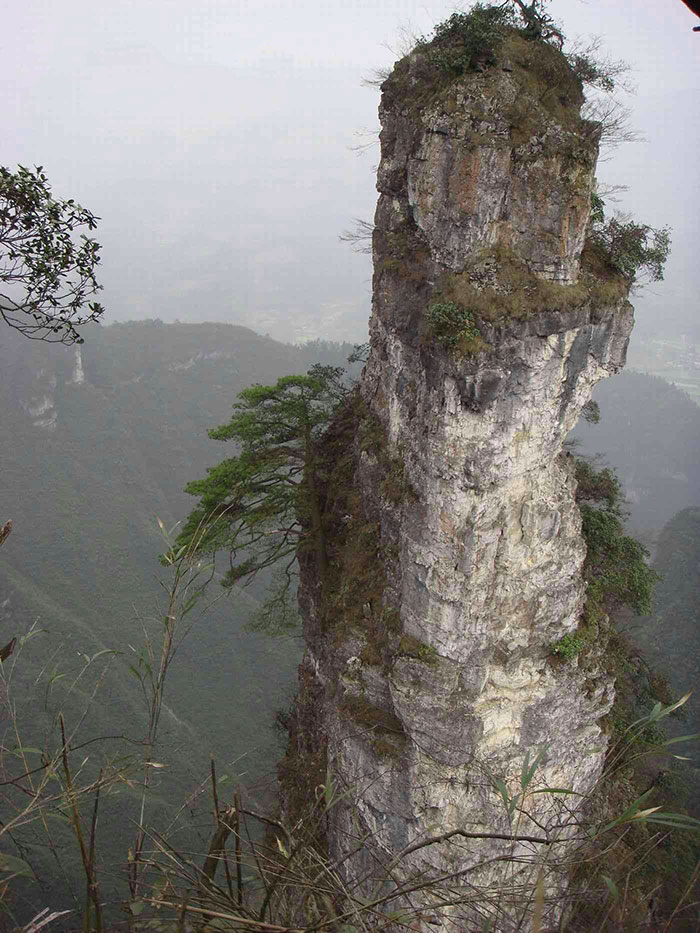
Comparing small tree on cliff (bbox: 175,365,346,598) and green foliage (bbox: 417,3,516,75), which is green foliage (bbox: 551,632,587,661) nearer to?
small tree on cliff (bbox: 175,365,346,598)

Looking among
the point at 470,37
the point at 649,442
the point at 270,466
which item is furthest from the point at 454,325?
the point at 649,442

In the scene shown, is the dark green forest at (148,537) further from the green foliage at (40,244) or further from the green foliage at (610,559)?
the green foliage at (40,244)

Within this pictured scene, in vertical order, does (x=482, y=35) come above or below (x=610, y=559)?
above

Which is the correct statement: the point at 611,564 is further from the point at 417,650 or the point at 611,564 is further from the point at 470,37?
the point at 470,37

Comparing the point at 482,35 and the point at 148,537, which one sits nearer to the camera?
the point at 482,35

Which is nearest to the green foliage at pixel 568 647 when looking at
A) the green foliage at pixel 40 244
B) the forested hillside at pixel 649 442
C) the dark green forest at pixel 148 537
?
the dark green forest at pixel 148 537

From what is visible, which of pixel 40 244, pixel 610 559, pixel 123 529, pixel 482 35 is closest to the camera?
pixel 40 244
